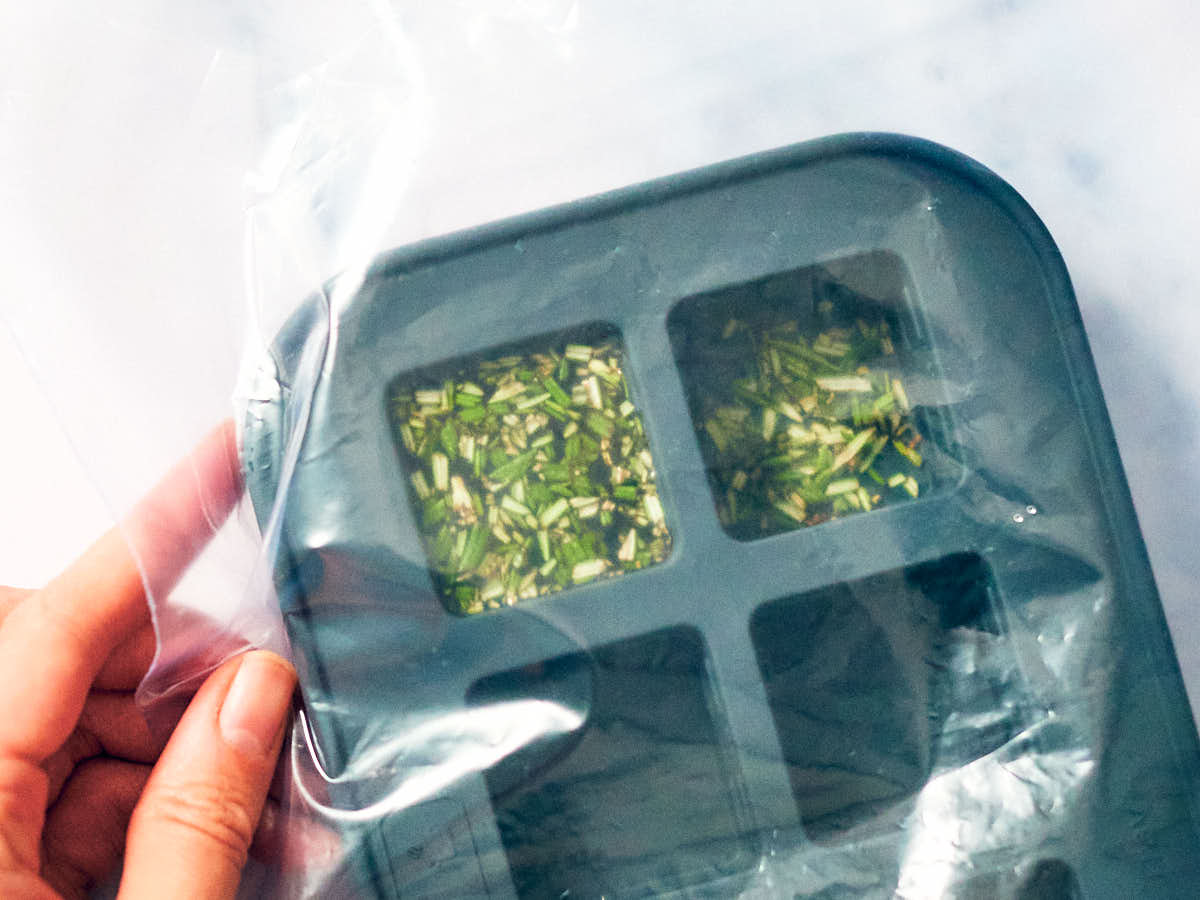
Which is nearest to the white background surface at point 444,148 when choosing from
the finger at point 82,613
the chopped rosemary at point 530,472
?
the finger at point 82,613

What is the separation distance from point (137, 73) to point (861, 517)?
550 mm

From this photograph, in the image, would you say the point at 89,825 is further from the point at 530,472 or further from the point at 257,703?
the point at 530,472

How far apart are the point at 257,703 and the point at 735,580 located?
1.01 ft

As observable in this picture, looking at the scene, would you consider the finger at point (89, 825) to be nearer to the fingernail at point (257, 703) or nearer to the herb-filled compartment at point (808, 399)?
the fingernail at point (257, 703)

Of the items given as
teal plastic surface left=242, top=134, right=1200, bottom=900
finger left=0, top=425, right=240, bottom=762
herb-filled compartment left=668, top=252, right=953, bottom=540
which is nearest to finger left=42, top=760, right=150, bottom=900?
finger left=0, top=425, right=240, bottom=762

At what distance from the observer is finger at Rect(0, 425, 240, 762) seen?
0.63 metres

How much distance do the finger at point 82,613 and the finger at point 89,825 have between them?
11 cm

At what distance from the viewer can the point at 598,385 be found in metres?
0.65

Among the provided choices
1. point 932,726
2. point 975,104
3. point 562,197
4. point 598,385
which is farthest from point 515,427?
point 975,104

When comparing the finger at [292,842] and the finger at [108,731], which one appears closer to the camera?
the finger at [292,842]

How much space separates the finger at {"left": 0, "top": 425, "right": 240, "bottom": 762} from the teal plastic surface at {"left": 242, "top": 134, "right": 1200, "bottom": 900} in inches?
1.7

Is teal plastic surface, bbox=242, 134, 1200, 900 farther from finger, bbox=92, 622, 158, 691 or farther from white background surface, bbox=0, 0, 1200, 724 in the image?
finger, bbox=92, 622, 158, 691

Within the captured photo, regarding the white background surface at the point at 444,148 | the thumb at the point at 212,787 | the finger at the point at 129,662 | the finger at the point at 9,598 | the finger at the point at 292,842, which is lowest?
the finger at the point at 292,842

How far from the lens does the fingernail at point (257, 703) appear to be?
2.03 ft
